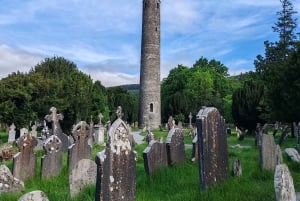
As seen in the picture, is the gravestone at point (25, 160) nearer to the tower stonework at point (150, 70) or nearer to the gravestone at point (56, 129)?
the gravestone at point (56, 129)

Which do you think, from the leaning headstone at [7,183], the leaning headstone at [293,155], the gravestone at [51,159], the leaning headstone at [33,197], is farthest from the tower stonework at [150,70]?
the leaning headstone at [33,197]

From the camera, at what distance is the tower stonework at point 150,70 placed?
44.7 metres

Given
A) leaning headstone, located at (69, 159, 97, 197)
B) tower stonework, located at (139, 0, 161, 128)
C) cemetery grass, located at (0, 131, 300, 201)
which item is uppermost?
tower stonework, located at (139, 0, 161, 128)

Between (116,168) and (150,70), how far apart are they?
128 feet

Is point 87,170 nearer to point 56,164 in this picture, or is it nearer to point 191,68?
point 56,164

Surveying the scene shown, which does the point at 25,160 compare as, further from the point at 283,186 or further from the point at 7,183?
the point at 283,186

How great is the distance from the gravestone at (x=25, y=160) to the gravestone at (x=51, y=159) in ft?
1.43

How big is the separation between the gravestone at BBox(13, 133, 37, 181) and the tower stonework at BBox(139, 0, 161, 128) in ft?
111

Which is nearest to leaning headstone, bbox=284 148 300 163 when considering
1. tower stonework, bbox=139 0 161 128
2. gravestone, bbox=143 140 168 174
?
gravestone, bbox=143 140 168 174

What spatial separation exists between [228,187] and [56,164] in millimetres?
5328

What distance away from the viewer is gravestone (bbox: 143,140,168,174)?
30.9 ft

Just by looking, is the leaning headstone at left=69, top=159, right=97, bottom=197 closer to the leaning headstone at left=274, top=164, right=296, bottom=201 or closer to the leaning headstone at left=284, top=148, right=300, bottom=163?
the leaning headstone at left=274, top=164, right=296, bottom=201

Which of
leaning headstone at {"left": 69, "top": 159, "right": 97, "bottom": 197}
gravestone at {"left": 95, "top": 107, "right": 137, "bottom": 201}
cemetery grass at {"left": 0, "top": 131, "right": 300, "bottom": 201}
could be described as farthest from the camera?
leaning headstone at {"left": 69, "top": 159, "right": 97, "bottom": 197}

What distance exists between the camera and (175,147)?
36.1ft
